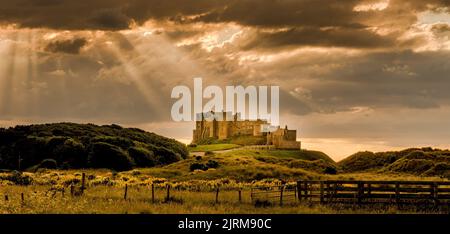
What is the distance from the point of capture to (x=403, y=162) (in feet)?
305

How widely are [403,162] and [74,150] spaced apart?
182ft

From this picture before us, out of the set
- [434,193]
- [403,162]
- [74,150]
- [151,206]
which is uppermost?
[74,150]

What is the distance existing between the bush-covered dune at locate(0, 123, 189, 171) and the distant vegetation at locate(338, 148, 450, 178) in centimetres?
3441

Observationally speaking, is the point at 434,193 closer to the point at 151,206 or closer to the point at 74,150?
the point at 151,206

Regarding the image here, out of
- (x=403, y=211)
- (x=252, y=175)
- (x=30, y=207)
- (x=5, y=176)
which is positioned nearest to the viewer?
(x=30, y=207)

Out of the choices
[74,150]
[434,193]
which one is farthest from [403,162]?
[434,193]

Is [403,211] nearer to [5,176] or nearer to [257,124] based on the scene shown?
[5,176]

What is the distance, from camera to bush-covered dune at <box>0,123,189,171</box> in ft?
316

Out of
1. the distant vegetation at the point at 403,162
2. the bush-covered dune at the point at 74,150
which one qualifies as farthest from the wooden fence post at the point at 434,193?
the bush-covered dune at the point at 74,150

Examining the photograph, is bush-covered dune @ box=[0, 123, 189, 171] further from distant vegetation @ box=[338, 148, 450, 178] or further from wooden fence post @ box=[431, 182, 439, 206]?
wooden fence post @ box=[431, 182, 439, 206]
